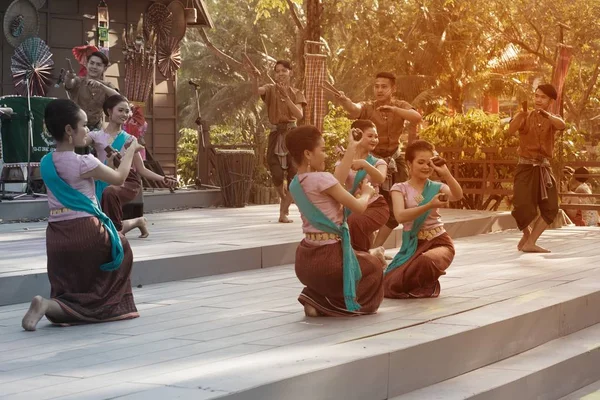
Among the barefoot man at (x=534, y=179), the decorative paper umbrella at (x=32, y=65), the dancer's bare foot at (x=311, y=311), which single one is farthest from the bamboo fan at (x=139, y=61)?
the dancer's bare foot at (x=311, y=311)

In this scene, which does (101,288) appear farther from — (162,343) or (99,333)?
(162,343)

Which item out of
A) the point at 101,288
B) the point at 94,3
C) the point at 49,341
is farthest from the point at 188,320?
the point at 94,3

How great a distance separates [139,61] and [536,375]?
1223 cm

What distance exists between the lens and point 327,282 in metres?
7.61

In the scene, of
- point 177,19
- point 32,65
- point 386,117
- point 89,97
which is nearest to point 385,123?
point 386,117

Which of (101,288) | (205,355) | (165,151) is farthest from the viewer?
(165,151)

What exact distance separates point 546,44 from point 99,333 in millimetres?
23618

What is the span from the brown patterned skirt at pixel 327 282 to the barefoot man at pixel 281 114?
610cm

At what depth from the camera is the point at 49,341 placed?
6.77 meters

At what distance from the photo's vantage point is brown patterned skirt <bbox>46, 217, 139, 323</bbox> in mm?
7406

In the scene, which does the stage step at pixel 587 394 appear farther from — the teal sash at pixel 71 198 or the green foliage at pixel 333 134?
the green foliage at pixel 333 134

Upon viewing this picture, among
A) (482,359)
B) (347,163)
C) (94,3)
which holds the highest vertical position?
(94,3)

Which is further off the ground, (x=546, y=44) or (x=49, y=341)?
(x=546, y=44)

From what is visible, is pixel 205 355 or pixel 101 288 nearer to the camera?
pixel 205 355
